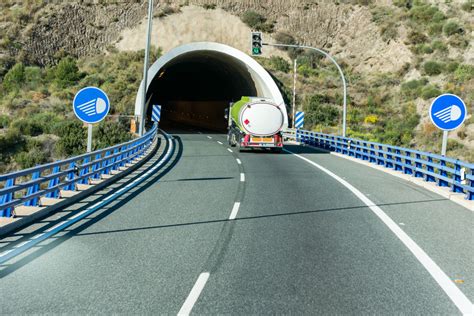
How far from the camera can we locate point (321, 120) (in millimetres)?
51812

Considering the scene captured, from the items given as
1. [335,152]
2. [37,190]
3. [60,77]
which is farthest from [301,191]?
[60,77]

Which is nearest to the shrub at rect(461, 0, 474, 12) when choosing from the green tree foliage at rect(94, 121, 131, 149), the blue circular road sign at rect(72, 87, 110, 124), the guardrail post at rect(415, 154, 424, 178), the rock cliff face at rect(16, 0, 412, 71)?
the rock cliff face at rect(16, 0, 412, 71)

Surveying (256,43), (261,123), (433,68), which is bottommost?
(261,123)

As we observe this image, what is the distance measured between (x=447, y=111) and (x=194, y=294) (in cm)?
1014

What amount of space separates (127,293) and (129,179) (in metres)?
10.9

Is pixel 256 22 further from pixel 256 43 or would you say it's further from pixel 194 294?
pixel 194 294

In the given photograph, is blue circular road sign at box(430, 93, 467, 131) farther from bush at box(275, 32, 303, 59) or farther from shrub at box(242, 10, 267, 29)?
shrub at box(242, 10, 267, 29)

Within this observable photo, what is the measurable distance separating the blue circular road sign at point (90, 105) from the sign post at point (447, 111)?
27.4 feet

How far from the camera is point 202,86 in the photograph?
226 ft

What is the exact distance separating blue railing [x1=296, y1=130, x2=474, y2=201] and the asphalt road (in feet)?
2.59

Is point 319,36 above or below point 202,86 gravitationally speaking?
above

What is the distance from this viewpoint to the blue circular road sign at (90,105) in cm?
1244

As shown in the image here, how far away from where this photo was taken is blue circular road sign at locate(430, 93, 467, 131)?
1341 centimetres

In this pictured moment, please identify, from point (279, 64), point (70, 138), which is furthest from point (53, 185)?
point (279, 64)
